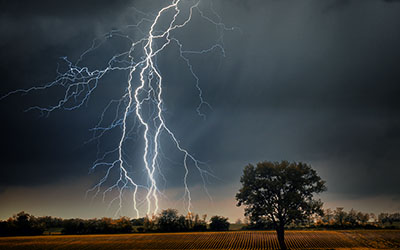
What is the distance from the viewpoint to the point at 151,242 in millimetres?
39156

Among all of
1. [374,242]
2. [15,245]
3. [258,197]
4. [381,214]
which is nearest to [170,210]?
[15,245]

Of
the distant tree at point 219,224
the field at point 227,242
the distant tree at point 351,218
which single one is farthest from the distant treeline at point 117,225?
the distant tree at point 351,218

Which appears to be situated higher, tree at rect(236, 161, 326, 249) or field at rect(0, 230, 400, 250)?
tree at rect(236, 161, 326, 249)

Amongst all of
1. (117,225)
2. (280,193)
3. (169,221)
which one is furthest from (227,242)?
(117,225)

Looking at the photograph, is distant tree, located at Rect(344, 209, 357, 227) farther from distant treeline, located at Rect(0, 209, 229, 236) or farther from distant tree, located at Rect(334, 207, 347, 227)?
distant treeline, located at Rect(0, 209, 229, 236)

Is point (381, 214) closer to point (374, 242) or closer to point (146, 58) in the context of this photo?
point (374, 242)

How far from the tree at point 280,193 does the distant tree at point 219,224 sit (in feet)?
67.3

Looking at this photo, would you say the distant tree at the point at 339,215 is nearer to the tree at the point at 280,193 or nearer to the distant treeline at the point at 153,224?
the distant treeline at the point at 153,224

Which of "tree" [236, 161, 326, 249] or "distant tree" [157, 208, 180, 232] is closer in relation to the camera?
"tree" [236, 161, 326, 249]

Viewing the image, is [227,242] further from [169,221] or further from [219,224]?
[169,221]

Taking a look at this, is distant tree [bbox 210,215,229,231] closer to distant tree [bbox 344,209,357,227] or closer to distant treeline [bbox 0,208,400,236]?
distant treeline [bbox 0,208,400,236]

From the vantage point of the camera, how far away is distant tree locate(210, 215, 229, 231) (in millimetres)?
49438

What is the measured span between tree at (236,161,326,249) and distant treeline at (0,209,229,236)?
70.1ft

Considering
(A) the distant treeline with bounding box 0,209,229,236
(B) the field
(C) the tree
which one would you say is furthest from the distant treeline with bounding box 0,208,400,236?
(C) the tree
